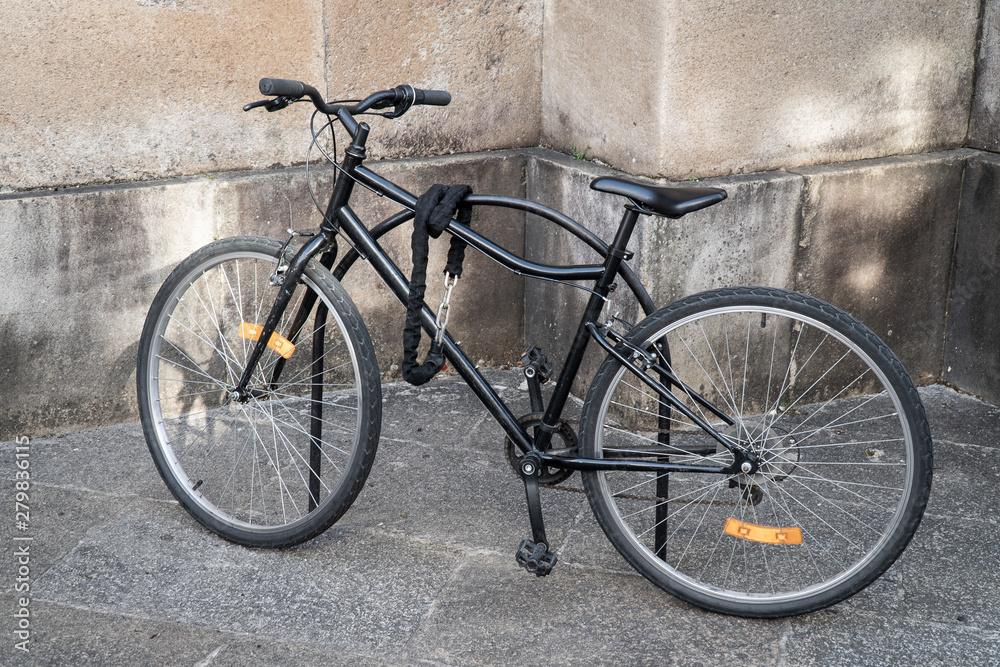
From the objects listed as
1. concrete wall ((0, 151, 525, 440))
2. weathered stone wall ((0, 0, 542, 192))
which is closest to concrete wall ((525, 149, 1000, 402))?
weathered stone wall ((0, 0, 542, 192))

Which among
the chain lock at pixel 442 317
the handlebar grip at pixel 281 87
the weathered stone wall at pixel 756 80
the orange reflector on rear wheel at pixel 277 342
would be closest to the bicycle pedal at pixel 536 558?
the chain lock at pixel 442 317

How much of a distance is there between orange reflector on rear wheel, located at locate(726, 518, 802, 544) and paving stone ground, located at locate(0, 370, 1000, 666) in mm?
258

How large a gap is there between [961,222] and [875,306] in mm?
540

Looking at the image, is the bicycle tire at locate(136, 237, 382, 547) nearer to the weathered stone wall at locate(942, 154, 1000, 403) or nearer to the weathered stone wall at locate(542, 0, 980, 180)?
the weathered stone wall at locate(542, 0, 980, 180)

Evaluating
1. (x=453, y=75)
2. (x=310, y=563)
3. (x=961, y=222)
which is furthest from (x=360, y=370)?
(x=961, y=222)

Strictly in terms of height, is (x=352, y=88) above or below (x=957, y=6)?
below

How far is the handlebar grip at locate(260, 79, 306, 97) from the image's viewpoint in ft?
8.87

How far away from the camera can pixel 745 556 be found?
9.71 feet

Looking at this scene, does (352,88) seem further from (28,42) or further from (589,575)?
(589,575)

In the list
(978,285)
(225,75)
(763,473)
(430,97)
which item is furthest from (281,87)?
(978,285)

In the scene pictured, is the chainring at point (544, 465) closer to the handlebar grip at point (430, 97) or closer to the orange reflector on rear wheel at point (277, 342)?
the orange reflector on rear wheel at point (277, 342)

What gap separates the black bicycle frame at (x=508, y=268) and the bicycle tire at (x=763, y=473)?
77 millimetres

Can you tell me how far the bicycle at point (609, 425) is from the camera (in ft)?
8.63

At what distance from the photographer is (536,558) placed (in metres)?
2.79
